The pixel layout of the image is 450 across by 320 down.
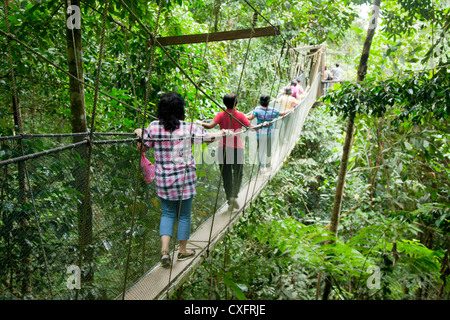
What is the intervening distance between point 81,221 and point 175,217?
43 cm

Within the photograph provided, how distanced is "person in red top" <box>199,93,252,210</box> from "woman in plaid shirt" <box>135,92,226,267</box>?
0.55m

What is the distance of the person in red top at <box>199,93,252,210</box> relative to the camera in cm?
208

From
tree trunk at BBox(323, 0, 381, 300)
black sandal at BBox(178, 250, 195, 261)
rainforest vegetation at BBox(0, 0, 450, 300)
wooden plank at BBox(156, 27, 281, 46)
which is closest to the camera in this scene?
rainforest vegetation at BBox(0, 0, 450, 300)

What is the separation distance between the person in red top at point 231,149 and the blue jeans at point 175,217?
1.79ft

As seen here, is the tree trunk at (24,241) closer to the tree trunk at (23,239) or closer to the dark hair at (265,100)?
the tree trunk at (23,239)

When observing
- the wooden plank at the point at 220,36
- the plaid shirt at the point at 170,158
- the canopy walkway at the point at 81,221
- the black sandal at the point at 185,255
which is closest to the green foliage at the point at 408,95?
the wooden plank at the point at 220,36

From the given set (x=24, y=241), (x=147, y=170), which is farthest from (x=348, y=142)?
(x=24, y=241)

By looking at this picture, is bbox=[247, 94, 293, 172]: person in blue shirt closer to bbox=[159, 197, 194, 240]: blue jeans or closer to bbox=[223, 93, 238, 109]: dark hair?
bbox=[223, 93, 238, 109]: dark hair

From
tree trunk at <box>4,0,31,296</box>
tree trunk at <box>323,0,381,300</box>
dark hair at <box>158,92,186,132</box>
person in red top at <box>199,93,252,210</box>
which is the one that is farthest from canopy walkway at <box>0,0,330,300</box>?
tree trunk at <box>323,0,381,300</box>

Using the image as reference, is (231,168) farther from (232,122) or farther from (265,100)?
(265,100)

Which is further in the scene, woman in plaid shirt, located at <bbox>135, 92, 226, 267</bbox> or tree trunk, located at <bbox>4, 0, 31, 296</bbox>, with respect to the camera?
woman in plaid shirt, located at <bbox>135, 92, 226, 267</bbox>

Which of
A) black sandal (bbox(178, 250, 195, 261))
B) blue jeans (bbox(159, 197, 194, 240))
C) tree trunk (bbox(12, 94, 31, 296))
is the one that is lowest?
black sandal (bbox(178, 250, 195, 261))

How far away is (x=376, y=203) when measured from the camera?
14.9 feet

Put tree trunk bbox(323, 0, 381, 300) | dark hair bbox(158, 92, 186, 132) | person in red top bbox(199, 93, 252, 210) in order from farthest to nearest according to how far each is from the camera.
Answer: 1. tree trunk bbox(323, 0, 381, 300)
2. person in red top bbox(199, 93, 252, 210)
3. dark hair bbox(158, 92, 186, 132)
